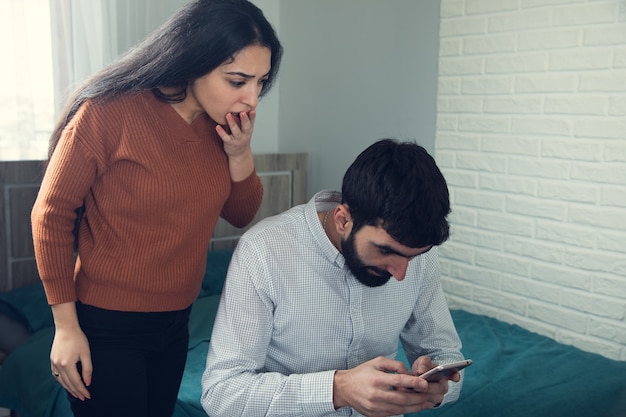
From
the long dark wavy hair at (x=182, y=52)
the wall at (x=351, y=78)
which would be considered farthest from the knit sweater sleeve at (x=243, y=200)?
the wall at (x=351, y=78)

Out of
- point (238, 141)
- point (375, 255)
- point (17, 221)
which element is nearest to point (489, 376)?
point (375, 255)

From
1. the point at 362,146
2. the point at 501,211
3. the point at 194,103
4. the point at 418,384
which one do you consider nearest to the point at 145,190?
the point at 194,103

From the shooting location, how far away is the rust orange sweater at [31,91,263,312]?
1.04 m

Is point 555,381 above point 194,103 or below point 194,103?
below

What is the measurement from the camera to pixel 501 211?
230 centimetres

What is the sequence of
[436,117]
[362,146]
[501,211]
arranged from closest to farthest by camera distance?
[501,211] → [436,117] → [362,146]

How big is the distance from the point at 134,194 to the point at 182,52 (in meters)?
0.27

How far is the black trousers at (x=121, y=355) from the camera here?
1.09 metres

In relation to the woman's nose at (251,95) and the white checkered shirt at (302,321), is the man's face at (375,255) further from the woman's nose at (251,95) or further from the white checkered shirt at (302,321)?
the woman's nose at (251,95)

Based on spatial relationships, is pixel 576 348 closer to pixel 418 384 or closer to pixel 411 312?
pixel 411 312

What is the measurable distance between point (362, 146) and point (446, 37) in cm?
65

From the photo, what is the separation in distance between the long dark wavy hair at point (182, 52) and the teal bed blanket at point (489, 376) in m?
0.87

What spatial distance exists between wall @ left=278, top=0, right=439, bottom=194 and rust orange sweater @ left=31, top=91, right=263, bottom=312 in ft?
5.21

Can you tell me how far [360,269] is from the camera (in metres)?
1.11
